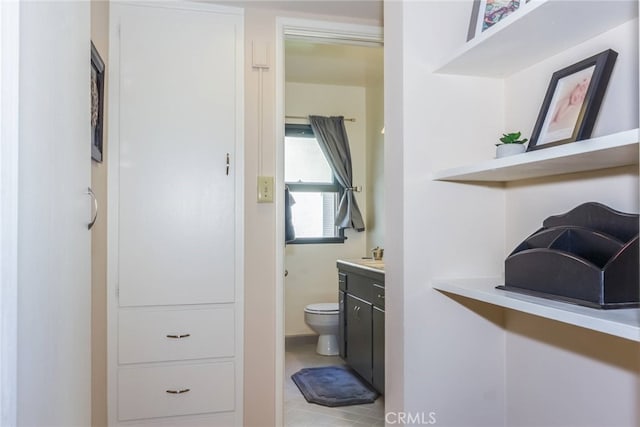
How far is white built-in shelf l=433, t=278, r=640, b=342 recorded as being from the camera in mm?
746

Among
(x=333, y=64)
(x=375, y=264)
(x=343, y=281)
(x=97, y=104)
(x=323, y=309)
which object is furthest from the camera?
(x=323, y=309)

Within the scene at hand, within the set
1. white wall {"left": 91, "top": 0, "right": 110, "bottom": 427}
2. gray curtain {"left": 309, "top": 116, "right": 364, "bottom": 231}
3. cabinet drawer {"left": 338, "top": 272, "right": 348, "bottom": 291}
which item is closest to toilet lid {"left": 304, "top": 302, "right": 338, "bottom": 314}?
cabinet drawer {"left": 338, "top": 272, "right": 348, "bottom": 291}

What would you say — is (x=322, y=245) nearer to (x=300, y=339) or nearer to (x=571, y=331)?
(x=300, y=339)

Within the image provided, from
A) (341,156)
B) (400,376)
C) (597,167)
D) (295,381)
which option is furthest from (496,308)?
(341,156)

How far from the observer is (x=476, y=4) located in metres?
1.35

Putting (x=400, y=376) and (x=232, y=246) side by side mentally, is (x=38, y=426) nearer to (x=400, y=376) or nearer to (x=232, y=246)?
(x=400, y=376)

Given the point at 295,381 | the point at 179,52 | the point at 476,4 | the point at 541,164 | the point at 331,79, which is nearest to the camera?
the point at 541,164

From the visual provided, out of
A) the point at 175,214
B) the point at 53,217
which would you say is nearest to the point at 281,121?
the point at 175,214

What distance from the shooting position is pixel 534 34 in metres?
1.09

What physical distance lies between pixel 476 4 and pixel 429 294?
2.84ft

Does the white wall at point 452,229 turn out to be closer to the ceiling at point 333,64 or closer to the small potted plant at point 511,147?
the small potted plant at point 511,147

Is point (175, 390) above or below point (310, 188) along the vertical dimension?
below

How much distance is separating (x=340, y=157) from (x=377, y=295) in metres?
1.88

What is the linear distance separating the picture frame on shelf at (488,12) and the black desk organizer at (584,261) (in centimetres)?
57
